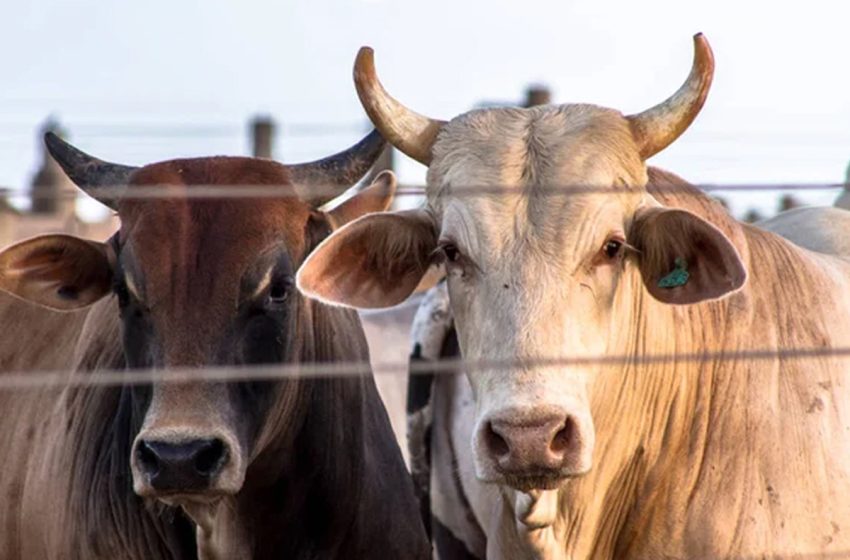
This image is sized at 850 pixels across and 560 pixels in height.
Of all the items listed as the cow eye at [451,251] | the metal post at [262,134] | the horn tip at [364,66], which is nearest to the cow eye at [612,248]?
the cow eye at [451,251]

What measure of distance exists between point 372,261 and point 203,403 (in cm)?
56

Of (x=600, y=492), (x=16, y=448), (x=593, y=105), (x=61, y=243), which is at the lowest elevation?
(x=16, y=448)

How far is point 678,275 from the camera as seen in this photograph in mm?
4281

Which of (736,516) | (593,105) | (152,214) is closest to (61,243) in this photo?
(152,214)

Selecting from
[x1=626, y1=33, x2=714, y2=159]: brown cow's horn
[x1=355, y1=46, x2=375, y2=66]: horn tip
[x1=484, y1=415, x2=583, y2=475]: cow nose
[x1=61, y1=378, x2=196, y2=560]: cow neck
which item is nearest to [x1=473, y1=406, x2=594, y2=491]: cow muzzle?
[x1=484, y1=415, x2=583, y2=475]: cow nose

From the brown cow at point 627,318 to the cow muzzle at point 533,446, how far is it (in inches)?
1.8

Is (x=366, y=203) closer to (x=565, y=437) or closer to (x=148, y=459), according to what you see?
(x=148, y=459)

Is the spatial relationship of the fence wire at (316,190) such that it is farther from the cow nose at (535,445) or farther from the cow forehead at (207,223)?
the cow nose at (535,445)

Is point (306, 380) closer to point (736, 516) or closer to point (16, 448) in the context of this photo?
point (16, 448)

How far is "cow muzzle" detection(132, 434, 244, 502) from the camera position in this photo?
4.52 metres

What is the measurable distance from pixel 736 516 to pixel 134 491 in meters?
1.62

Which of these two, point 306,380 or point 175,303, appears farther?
point 306,380

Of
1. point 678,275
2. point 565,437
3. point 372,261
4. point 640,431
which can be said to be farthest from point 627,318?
point 372,261

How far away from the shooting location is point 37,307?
5.79m
